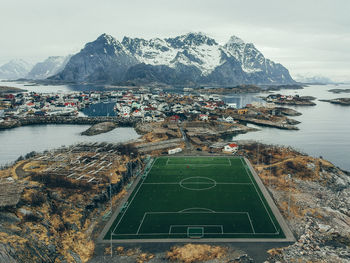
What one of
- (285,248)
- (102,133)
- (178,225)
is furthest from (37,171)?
A: (102,133)

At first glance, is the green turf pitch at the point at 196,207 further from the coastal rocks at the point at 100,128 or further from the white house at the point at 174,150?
the coastal rocks at the point at 100,128

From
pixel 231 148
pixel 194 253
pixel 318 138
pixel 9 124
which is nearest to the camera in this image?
pixel 194 253

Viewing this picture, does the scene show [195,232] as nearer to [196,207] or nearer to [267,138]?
[196,207]

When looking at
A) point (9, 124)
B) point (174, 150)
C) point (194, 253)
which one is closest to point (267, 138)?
point (174, 150)

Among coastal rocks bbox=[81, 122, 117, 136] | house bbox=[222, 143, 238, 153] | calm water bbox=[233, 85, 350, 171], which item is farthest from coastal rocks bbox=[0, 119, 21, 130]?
house bbox=[222, 143, 238, 153]

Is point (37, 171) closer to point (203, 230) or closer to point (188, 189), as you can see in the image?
point (188, 189)

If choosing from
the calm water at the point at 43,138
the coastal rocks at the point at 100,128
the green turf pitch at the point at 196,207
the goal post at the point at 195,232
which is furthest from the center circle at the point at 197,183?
the coastal rocks at the point at 100,128

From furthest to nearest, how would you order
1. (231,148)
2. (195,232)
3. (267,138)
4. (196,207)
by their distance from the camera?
(267,138) → (231,148) → (196,207) → (195,232)

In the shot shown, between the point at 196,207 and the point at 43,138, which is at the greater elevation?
the point at 196,207
